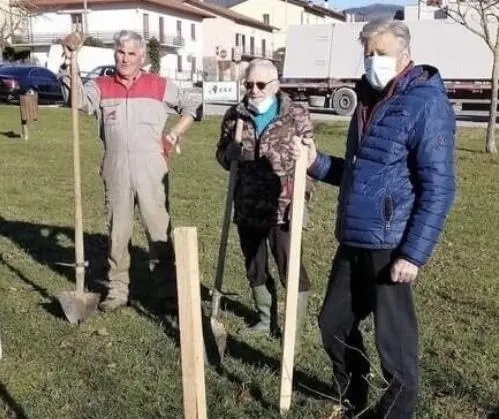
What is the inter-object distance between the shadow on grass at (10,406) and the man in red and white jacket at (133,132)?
1.49m

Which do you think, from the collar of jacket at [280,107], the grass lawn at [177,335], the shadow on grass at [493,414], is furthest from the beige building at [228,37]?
the shadow on grass at [493,414]

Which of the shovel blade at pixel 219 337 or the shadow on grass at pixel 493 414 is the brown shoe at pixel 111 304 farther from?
the shadow on grass at pixel 493 414

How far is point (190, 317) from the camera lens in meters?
2.64

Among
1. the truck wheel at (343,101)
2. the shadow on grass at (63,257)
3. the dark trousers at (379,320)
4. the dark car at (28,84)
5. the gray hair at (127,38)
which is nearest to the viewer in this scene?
the dark trousers at (379,320)

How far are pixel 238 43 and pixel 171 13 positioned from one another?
1244 centimetres

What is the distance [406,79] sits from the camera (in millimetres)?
3342

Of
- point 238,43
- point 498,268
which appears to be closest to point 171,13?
point 238,43

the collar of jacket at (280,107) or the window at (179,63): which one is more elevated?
the collar of jacket at (280,107)

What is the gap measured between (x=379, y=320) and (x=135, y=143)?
261 centimetres

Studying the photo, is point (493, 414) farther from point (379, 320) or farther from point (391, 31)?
point (391, 31)

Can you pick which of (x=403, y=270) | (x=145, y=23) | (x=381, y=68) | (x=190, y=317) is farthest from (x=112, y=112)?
(x=145, y=23)

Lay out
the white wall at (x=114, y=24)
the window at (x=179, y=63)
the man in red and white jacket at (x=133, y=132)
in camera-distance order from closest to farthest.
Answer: the man in red and white jacket at (x=133, y=132) < the white wall at (x=114, y=24) < the window at (x=179, y=63)

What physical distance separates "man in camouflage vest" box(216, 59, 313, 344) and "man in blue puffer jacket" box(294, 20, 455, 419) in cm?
110

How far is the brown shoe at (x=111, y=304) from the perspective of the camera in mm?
5871
